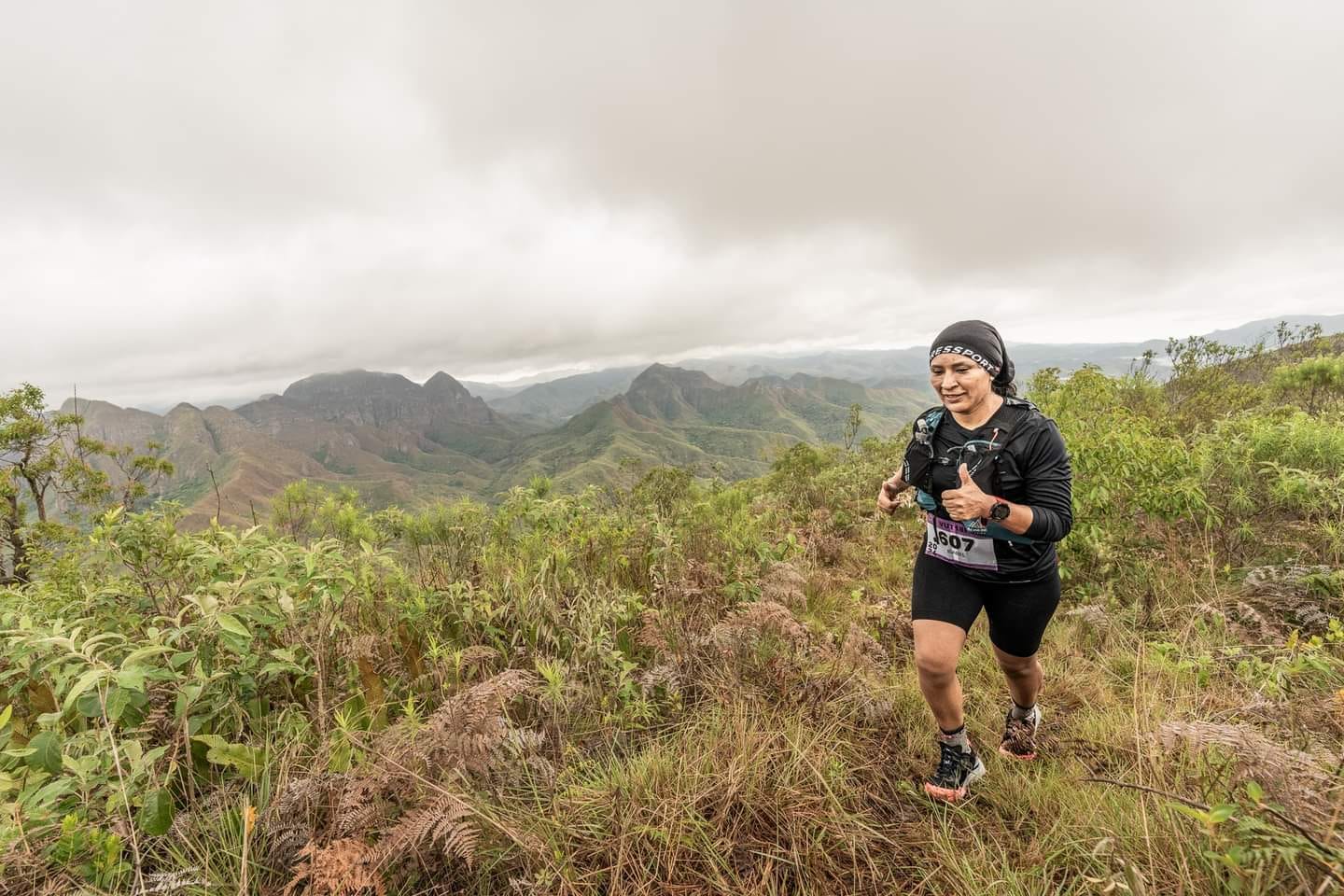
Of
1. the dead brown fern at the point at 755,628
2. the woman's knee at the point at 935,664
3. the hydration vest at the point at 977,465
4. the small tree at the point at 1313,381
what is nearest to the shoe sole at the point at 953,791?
the woman's knee at the point at 935,664

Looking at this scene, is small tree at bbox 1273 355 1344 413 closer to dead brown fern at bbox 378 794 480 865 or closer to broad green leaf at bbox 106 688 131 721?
dead brown fern at bbox 378 794 480 865

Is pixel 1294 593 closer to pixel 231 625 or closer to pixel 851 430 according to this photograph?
pixel 231 625

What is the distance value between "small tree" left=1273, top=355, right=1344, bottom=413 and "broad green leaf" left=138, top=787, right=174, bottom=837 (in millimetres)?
20510

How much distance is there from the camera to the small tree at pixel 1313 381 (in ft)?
41.2

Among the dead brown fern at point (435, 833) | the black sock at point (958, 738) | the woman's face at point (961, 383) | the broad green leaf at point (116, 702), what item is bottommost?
the black sock at point (958, 738)

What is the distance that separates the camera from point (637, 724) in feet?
9.77

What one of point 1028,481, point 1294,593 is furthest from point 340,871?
point 1294,593

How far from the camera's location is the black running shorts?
2740 millimetres

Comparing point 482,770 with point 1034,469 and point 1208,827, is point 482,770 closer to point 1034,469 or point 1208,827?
point 1208,827

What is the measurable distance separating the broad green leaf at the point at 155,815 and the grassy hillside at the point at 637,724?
0.04ft

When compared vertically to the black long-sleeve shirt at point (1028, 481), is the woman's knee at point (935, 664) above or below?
below

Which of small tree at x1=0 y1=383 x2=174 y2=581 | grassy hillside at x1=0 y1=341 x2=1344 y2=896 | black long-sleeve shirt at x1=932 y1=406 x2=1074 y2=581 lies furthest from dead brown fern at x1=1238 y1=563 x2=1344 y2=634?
small tree at x1=0 y1=383 x2=174 y2=581

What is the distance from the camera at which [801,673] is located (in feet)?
11.1

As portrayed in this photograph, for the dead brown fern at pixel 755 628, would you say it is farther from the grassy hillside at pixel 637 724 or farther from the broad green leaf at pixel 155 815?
the broad green leaf at pixel 155 815
